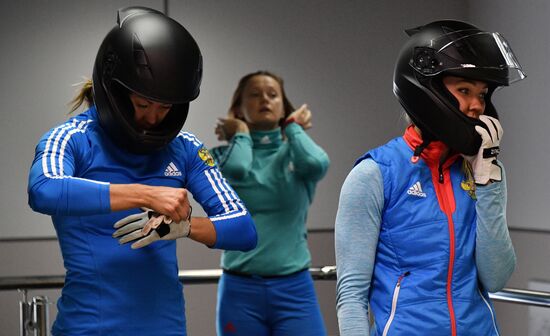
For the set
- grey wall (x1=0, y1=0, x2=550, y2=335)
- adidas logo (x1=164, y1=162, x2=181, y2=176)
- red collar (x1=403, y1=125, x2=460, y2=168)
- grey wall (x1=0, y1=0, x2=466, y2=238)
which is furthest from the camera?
grey wall (x1=0, y1=0, x2=466, y2=238)

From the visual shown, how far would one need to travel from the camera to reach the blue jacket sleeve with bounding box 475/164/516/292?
179 cm

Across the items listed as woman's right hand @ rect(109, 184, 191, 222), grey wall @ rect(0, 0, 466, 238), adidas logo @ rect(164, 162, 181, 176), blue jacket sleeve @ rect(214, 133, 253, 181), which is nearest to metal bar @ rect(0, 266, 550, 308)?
blue jacket sleeve @ rect(214, 133, 253, 181)

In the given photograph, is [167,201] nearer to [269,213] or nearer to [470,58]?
[470,58]

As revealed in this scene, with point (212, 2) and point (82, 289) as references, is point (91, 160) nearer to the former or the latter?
point (82, 289)

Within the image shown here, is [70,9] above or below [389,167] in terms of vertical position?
above

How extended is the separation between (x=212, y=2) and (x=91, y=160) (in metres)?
3.43

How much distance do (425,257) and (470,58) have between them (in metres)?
0.46

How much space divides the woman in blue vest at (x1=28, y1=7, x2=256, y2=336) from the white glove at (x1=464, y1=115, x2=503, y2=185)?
0.58 meters

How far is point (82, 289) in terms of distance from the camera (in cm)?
192

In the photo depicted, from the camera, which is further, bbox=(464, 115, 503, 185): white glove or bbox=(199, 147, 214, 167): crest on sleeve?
bbox=(199, 147, 214, 167): crest on sleeve

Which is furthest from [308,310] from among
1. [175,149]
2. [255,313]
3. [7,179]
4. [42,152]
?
[7,179]

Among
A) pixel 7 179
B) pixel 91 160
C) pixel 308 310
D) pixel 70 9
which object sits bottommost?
pixel 308 310

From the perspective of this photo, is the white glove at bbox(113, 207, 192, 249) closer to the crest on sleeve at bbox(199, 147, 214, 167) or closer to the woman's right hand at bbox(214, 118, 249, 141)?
the crest on sleeve at bbox(199, 147, 214, 167)

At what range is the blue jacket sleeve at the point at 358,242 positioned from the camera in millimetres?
1829
